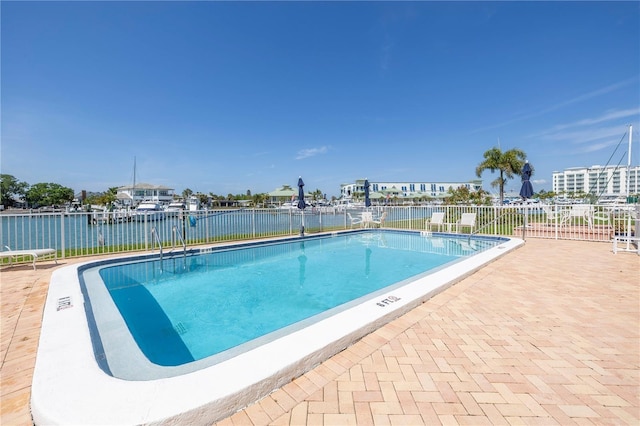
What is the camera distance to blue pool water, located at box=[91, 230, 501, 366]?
3213mm

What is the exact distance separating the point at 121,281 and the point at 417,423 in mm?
5828

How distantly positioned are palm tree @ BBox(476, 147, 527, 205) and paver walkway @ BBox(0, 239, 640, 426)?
22.1 meters

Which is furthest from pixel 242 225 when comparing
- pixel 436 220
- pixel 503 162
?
pixel 503 162

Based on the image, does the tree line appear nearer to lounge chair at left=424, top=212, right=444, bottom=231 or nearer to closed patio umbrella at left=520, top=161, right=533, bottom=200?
closed patio umbrella at left=520, top=161, right=533, bottom=200

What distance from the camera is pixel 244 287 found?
197 inches

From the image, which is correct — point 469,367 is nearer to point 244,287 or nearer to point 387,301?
point 387,301

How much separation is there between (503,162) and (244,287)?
24713 mm

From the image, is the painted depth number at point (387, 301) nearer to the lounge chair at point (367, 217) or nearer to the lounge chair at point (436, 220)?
the lounge chair at point (436, 220)

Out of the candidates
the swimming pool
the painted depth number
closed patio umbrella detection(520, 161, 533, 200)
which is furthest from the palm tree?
the painted depth number

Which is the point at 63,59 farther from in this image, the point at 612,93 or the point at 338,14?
the point at 612,93

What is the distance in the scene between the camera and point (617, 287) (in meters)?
3.94

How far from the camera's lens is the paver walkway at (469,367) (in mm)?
1542

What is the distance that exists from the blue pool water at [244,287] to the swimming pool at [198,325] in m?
0.02

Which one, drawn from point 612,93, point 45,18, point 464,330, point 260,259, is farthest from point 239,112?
point 612,93
